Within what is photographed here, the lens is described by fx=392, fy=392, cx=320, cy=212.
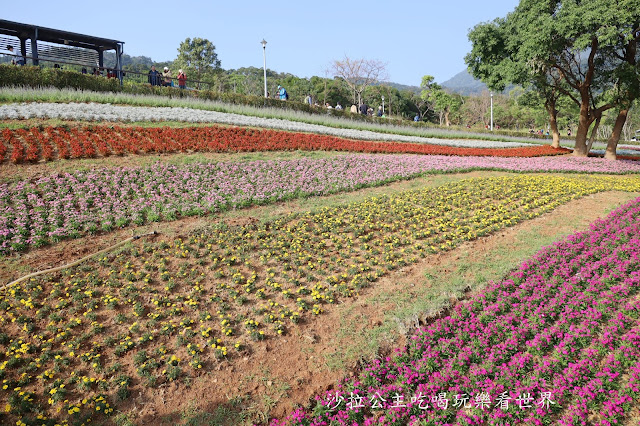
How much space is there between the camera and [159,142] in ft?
40.8

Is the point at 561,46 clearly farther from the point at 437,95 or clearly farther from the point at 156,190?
the point at 437,95

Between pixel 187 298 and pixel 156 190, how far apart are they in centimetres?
448

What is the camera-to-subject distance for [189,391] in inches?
168

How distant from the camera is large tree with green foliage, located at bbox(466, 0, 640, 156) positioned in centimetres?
1458

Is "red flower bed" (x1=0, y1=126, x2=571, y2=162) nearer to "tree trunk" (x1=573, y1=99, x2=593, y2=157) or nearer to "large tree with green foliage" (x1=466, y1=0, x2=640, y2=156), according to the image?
"large tree with green foliage" (x1=466, y1=0, x2=640, y2=156)

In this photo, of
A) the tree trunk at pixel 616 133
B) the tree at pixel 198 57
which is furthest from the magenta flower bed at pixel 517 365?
the tree at pixel 198 57

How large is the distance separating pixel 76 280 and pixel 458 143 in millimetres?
22227

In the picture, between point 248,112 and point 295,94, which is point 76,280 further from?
point 295,94

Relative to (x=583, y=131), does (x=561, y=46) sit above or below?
above

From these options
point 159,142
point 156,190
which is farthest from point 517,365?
point 159,142

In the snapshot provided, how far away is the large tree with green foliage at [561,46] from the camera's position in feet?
47.8

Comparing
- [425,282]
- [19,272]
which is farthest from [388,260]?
[19,272]

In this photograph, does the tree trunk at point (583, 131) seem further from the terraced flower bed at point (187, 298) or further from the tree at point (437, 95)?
the tree at point (437, 95)

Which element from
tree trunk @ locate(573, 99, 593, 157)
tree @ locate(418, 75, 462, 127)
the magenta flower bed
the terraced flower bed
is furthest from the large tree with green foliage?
tree @ locate(418, 75, 462, 127)
